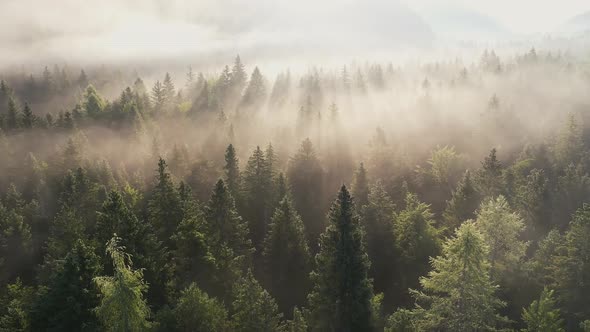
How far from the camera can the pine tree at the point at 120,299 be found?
808 inches

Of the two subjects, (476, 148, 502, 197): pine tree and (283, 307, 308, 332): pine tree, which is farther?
(476, 148, 502, 197): pine tree

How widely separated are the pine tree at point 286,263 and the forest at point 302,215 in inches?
5.7

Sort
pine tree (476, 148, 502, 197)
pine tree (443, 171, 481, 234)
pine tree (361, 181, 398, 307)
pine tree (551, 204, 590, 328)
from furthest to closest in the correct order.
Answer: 1. pine tree (476, 148, 502, 197)
2. pine tree (443, 171, 481, 234)
3. pine tree (361, 181, 398, 307)
4. pine tree (551, 204, 590, 328)

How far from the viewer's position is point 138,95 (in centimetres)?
12150

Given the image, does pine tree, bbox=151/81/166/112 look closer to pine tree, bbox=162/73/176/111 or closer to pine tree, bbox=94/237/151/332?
pine tree, bbox=162/73/176/111

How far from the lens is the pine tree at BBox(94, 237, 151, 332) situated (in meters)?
20.5

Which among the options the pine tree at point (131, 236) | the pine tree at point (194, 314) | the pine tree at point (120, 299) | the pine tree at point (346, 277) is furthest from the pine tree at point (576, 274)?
the pine tree at point (120, 299)

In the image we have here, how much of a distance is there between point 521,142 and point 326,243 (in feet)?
265

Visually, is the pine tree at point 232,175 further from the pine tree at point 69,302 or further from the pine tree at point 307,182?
the pine tree at point 69,302

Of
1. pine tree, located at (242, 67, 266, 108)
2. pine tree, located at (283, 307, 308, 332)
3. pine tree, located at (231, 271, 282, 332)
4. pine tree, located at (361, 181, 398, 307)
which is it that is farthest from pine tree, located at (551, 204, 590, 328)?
pine tree, located at (242, 67, 266, 108)

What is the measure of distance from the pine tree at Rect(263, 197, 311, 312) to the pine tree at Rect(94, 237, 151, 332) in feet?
73.2

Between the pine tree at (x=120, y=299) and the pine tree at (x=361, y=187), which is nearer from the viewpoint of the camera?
the pine tree at (x=120, y=299)

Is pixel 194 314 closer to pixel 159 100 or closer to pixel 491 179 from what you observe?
pixel 491 179

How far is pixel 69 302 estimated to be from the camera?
2477 centimetres
